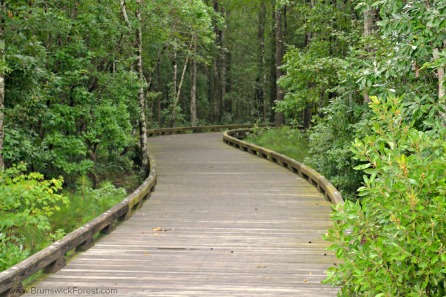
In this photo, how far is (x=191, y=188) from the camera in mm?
16422

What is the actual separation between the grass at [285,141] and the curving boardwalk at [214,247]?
7239mm

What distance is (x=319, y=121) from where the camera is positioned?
1811cm

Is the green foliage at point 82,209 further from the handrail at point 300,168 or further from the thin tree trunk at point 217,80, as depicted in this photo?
the thin tree trunk at point 217,80

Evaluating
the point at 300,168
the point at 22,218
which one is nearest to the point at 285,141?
the point at 300,168

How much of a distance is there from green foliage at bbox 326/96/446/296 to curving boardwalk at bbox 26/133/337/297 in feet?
6.19

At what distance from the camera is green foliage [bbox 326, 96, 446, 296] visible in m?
5.03

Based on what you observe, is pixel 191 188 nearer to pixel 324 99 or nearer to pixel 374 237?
pixel 324 99

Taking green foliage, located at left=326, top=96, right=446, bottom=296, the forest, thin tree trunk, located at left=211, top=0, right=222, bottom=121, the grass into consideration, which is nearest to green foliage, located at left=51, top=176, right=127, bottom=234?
the forest

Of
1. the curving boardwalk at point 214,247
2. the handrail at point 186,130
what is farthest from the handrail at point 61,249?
the handrail at point 186,130

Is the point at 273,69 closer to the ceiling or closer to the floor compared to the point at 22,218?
closer to the ceiling

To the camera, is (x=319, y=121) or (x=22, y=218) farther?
(x=319, y=121)

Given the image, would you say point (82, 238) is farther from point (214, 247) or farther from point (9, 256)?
point (214, 247)

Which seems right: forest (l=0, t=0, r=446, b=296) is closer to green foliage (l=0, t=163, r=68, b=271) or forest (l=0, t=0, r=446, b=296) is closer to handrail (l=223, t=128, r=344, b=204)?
green foliage (l=0, t=163, r=68, b=271)

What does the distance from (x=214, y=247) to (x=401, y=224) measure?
5058 millimetres
